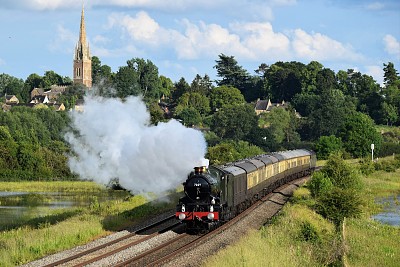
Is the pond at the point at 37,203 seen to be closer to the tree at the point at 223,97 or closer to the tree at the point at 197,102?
the tree at the point at 197,102

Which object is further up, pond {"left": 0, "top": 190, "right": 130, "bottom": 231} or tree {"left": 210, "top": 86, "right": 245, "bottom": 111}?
tree {"left": 210, "top": 86, "right": 245, "bottom": 111}

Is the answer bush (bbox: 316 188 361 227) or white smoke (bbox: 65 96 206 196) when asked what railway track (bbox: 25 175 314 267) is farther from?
bush (bbox: 316 188 361 227)

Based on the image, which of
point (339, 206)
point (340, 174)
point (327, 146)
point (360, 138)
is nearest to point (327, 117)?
point (360, 138)

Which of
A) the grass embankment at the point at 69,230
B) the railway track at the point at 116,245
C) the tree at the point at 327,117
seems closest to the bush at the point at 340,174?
the grass embankment at the point at 69,230

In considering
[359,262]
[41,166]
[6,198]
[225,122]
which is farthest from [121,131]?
[225,122]

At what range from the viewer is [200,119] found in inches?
6757

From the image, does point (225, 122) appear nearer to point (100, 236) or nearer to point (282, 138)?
point (282, 138)

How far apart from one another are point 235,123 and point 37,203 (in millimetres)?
84634

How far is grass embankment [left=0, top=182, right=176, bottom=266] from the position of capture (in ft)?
95.4

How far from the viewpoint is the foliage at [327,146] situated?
11700 centimetres

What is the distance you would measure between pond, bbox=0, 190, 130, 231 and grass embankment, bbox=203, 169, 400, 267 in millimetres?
19249

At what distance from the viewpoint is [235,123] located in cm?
14600

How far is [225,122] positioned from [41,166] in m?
61.1

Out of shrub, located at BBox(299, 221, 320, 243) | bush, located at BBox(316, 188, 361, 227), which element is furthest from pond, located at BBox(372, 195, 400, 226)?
shrub, located at BBox(299, 221, 320, 243)
